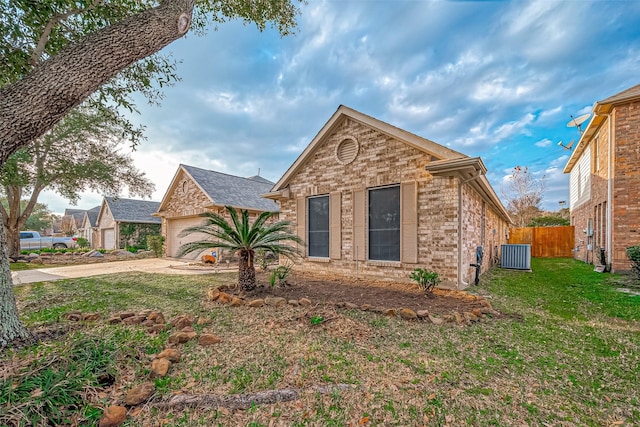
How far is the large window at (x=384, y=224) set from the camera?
7328mm

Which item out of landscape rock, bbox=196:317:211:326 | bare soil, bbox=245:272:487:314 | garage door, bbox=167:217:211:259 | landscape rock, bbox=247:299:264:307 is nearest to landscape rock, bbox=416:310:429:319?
bare soil, bbox=245:272:487:314

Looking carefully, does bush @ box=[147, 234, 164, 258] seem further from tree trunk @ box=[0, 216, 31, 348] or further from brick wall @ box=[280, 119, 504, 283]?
tree trunk @ box=[0, 216, 31, 348]

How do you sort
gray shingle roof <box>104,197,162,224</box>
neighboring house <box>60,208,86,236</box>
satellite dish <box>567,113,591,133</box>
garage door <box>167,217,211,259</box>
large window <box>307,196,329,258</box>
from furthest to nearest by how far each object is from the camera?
neighboring house <box>60,208,86,236</box> → gray shingle roof <box>104,197,162,224</box> → garage door <box>167,217,211,259</box> → satellite dish <box>567,113,591,133</box> → large window <box>307,196,329,258</box>

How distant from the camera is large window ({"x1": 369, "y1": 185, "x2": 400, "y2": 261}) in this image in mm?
7328

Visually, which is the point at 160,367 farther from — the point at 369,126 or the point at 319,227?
the point at 369,126

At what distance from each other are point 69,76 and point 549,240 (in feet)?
74.3

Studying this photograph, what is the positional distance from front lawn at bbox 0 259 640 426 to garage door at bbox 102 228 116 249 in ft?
66.7

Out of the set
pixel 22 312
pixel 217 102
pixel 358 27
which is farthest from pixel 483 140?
pixel 22 312

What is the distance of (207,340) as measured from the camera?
3.42m

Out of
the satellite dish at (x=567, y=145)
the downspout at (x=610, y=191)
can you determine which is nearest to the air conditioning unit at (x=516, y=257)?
the downspout at (x=610, y=191)

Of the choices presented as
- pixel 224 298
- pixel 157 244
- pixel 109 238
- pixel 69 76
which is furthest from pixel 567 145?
pixel 109 238

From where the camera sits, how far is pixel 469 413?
2.15 meters

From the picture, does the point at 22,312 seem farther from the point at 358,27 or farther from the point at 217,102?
the point at 358,27

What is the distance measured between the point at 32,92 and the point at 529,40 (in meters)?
10.4
